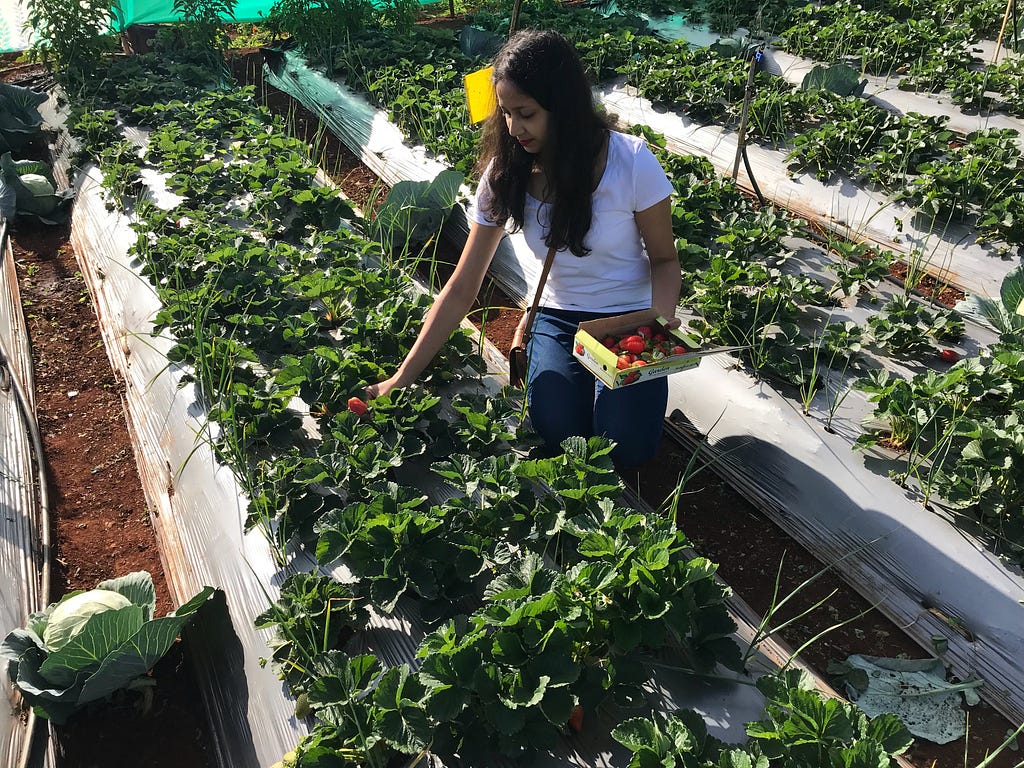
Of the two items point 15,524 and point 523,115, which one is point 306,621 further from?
point 523,115

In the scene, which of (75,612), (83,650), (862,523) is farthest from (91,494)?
(862,523)

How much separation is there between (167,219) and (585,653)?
2.83 metres

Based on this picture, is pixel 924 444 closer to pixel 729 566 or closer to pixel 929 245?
pixel 729 566

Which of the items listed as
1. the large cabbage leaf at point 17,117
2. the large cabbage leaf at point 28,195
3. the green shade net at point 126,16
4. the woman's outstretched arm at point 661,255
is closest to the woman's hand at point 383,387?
the woman's outstretched arm at point 661,255

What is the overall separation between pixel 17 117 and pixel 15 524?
3.71 metres

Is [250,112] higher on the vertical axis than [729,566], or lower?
higher

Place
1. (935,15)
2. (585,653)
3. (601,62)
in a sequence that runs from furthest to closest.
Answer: (935,15) → (601,62) → (585,653)

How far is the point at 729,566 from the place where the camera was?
7.64 ft

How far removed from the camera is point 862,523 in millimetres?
2238

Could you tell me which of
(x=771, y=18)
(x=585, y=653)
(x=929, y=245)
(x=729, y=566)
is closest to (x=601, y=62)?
(x=771, y=18)

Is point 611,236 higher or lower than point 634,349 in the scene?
higher

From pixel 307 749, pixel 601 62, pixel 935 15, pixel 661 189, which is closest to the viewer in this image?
pixel 307 749

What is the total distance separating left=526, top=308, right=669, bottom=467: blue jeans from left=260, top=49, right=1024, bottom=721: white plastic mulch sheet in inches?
11.8

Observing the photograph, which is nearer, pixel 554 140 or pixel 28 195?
pixel 554 140
